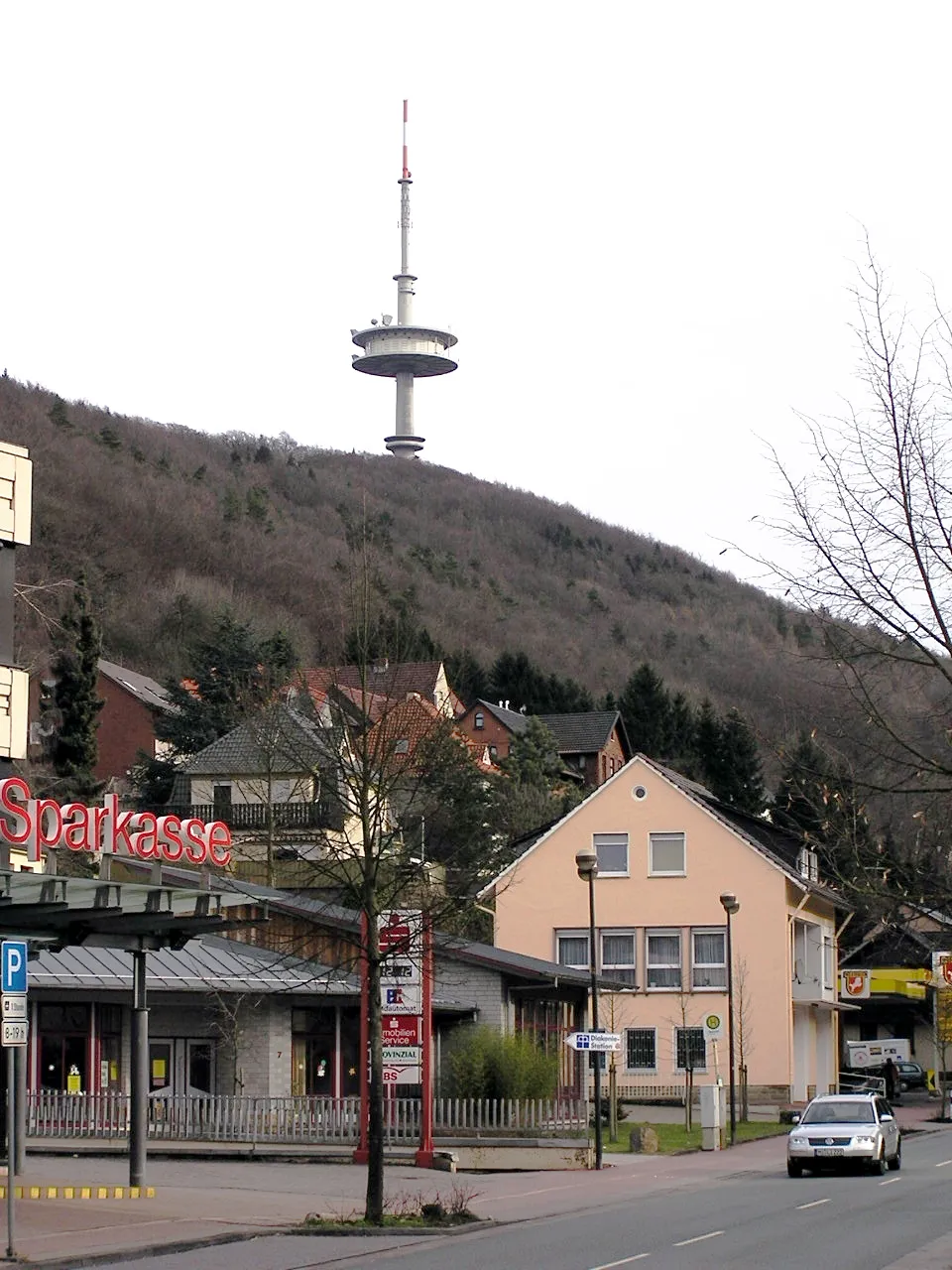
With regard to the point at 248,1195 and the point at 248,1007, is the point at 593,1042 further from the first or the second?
the point at 248,1007

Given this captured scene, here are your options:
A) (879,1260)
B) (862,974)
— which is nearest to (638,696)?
(862,974)

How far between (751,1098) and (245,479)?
126 m

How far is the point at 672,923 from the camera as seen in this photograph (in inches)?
2156

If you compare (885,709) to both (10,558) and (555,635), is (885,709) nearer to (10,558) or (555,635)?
(10,558)

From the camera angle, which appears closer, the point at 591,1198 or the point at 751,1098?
the point at 591,1198

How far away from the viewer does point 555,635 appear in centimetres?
15512

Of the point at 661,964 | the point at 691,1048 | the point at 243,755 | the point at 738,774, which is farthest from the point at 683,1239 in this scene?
the point at 738,774

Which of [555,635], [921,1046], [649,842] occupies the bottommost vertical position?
[921,1046]

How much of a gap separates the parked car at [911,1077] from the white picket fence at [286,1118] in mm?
38777

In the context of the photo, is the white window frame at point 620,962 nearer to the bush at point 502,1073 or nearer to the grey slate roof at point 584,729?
the bush at point 502,1073

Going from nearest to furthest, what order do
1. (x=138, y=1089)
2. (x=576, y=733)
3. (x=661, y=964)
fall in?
(x=138, y=1089), (x=661, y=964), (x=576, y=733)

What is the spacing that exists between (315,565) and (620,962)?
8886 cm

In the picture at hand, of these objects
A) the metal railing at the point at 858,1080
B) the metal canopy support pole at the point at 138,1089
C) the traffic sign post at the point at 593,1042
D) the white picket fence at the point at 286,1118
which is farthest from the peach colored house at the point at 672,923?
the metal canopy support pole at the point at 138,1089

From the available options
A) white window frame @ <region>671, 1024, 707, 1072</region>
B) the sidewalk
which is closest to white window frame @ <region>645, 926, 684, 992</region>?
white window frame @ <region>671, 1024, 707, 1072</region>
